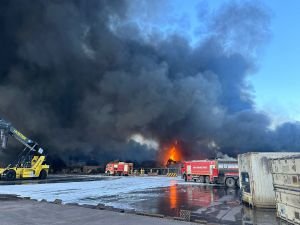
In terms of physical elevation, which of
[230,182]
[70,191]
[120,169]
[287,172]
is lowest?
[70,191]

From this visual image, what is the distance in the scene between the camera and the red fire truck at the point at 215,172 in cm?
2929

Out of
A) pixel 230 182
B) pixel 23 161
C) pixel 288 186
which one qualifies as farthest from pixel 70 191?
pixel 23 161

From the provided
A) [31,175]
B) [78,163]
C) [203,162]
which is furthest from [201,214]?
[78,163]

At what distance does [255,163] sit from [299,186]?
577 cm

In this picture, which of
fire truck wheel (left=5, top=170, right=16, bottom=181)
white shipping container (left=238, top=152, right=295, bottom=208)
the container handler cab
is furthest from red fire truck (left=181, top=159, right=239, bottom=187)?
fire truck wheel (left=5, top=170, right=16, bottom=181)

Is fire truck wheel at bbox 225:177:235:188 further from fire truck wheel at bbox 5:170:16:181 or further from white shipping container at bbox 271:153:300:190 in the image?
fire truck wheel at bbox 5:170:16:181

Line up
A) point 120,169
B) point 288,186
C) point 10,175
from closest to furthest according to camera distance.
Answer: point 288,186 < point 10,175 < point 120,169

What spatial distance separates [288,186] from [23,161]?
125ft

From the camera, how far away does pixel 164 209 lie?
45.7 feet

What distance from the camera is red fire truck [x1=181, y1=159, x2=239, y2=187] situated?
2929 cm

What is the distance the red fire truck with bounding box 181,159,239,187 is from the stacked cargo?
1914 cm

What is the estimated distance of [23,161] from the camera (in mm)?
40031

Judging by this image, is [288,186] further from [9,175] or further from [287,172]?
[9,175]

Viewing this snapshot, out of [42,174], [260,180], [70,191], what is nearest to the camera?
[260,180]
